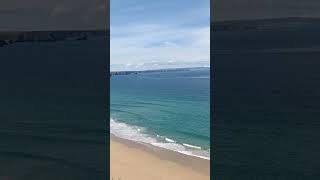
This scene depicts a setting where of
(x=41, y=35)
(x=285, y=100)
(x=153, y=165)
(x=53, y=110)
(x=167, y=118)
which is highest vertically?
(x=41, y=35)

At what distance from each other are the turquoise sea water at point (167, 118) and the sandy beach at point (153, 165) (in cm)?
61

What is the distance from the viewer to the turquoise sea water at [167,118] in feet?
31.1

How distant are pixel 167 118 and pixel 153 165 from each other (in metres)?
7.57

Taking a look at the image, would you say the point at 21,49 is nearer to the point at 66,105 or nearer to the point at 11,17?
the point at 66,105

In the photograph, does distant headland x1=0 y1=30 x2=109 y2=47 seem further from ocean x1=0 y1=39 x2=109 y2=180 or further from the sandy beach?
the sandy beach

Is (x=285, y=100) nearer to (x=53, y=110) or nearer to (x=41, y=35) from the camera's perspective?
(x=53, y=110)

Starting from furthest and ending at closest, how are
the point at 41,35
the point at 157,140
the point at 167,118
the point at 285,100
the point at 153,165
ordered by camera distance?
1. the point at 167,118
2. the point at 157,140
3. the point at 153,165
4. the point at 41,35
5. the point at 285,100

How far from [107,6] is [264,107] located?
70.3 inches

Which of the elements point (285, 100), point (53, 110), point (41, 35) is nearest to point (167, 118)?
point (53, 110)

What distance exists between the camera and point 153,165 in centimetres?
682

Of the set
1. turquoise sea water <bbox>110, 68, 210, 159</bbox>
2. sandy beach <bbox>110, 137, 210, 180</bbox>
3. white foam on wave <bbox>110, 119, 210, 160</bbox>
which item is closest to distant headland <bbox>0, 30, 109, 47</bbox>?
sandy beach <bbox>110, 137, 210, 180</bbox>

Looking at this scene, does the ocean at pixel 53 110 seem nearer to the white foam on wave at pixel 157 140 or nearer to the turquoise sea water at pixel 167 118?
the white foam on wave at pixel 157 140

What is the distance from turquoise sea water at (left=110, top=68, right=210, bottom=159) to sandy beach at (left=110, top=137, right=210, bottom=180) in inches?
24.2

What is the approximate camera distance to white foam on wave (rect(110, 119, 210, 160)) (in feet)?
26.4
